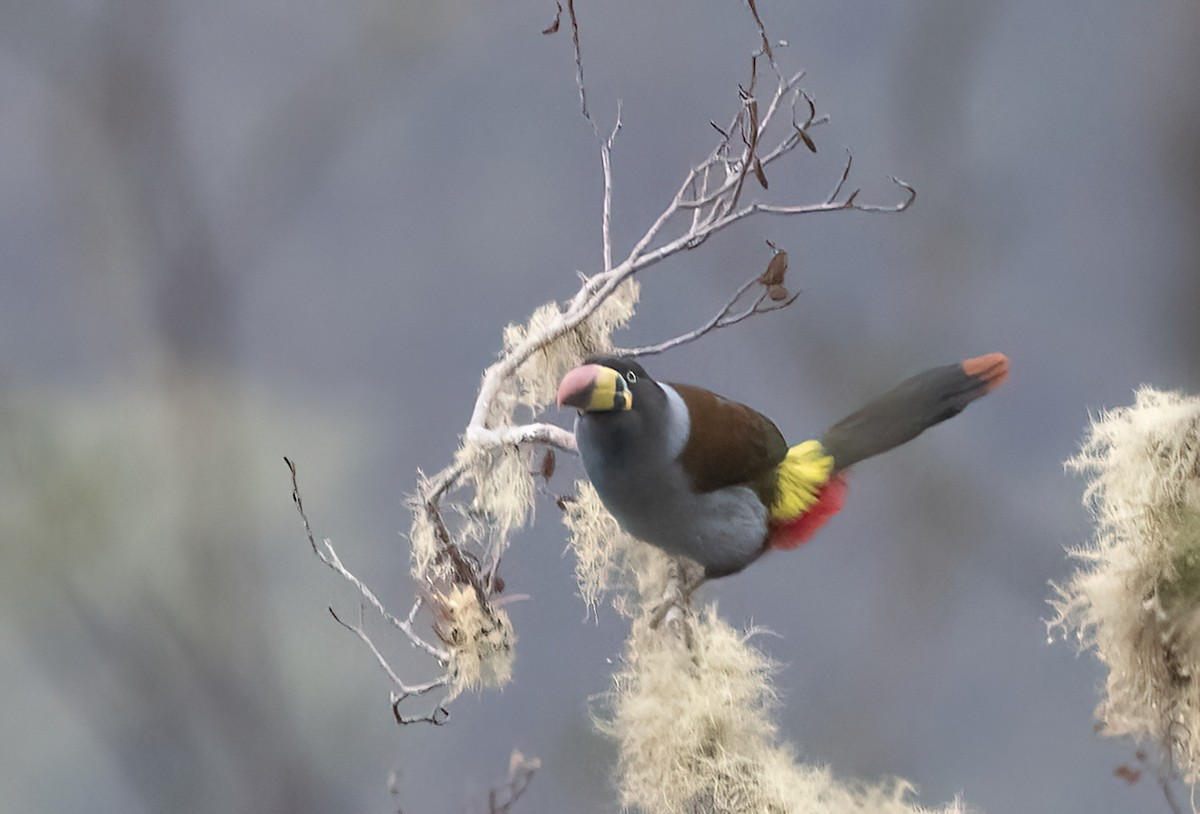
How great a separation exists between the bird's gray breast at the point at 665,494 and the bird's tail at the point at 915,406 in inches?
4.2

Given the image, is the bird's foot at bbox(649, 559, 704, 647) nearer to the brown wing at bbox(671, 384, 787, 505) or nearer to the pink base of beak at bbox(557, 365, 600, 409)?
the brown wing at bbox(671, 384, 787, 505)

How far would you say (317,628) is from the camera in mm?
1216

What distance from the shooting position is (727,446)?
813 mm

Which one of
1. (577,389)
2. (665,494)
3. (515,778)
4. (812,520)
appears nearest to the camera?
(577,389)

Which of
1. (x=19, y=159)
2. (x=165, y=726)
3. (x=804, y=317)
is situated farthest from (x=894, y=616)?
(x=19, y=159)

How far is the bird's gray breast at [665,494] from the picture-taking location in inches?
29.3

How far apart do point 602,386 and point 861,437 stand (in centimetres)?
30

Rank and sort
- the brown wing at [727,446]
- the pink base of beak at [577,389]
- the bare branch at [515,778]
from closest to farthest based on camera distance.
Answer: the pink base of beak at [577,389], the brown wing at [727,446], the bare branch at [515,778]

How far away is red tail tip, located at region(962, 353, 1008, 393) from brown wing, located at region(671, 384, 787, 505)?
0.18 m

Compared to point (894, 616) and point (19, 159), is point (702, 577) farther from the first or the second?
point (19, 159)

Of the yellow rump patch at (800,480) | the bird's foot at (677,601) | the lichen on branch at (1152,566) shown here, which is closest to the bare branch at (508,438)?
the bird's foot at (677,601)

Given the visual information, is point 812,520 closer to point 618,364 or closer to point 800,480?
point 800,480

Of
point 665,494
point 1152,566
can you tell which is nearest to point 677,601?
point 665,494

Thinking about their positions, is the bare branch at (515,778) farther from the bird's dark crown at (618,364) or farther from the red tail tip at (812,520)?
the bird's dark crown at (618,364)
